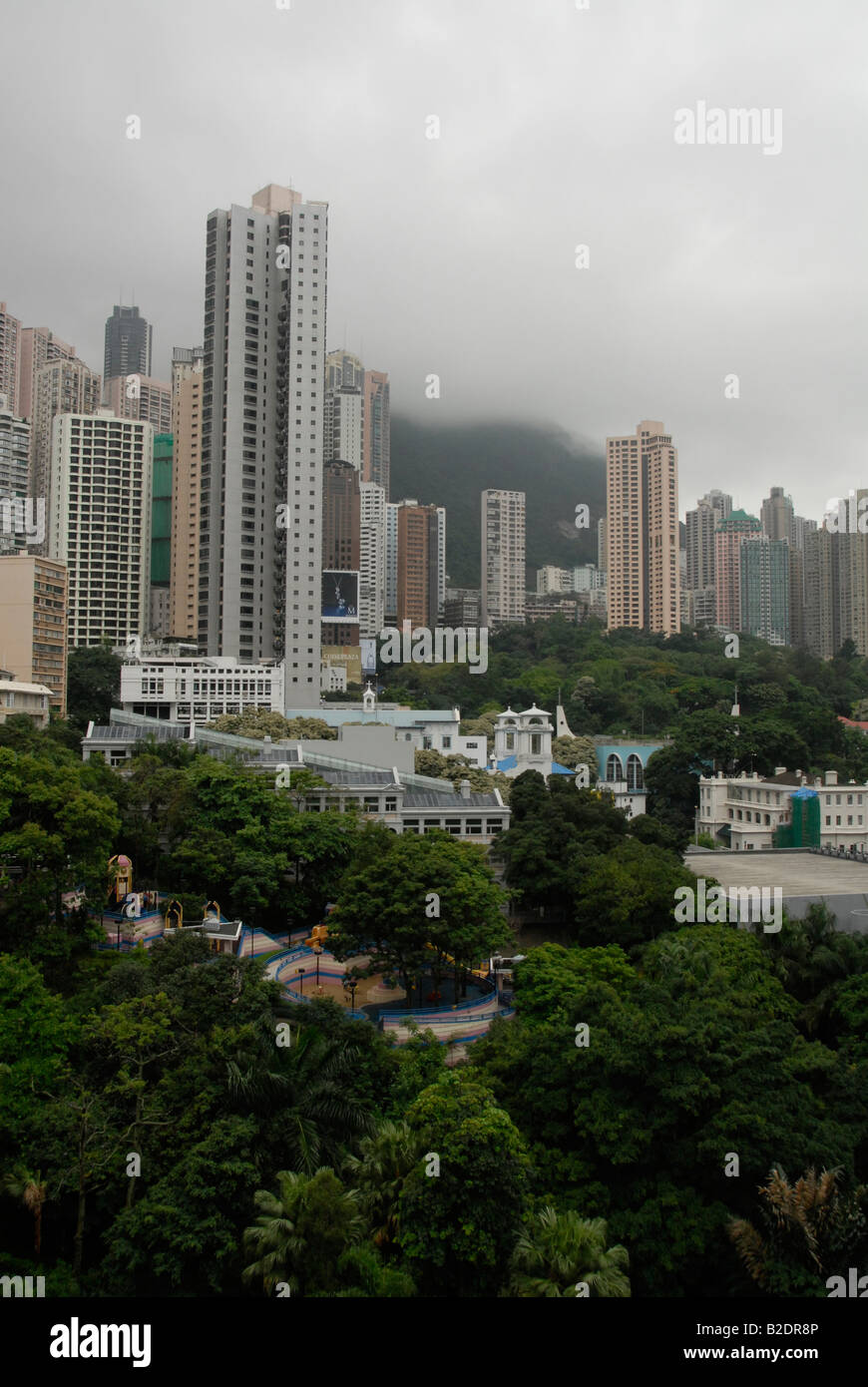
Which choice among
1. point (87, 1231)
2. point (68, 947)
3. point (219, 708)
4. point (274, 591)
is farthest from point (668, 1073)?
point (274, 591)

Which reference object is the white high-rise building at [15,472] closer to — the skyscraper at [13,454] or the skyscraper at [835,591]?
the skyscraper at [13,454]

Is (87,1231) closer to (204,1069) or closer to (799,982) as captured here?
(204,1069)

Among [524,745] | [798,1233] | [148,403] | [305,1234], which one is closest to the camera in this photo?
[305,1234]

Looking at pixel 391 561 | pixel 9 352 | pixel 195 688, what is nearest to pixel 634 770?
pixel 195 688

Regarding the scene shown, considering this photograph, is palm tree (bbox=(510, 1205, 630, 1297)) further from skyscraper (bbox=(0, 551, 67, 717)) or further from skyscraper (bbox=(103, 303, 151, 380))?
skyscraper (bbox=(103, 303, 151, 380))

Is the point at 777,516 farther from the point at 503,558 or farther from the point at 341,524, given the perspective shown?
the point at 341,524

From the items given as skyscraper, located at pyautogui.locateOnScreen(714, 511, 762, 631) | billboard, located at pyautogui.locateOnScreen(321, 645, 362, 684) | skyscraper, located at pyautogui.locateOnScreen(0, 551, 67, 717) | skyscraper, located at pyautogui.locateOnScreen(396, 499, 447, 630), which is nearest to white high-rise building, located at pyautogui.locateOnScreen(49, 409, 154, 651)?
billboard, located at pyautogui.locateOnScreen(321, 645, 362, 684)
